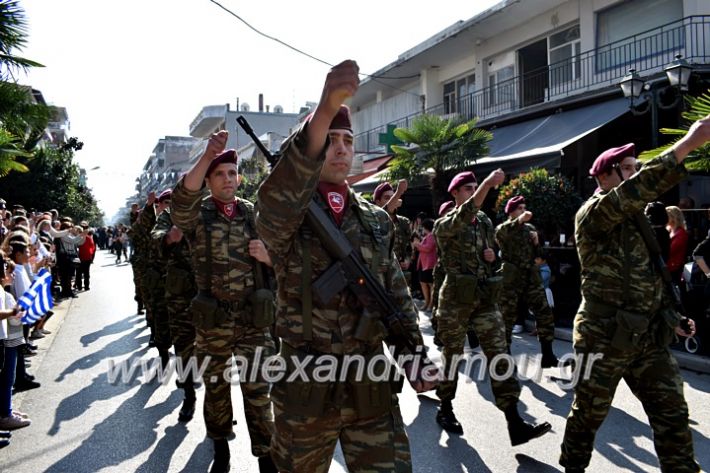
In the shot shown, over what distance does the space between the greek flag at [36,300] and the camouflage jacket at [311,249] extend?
12.5 ft

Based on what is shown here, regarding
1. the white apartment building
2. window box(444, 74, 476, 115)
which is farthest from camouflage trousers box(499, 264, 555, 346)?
window box(444, 74, 476, 115)

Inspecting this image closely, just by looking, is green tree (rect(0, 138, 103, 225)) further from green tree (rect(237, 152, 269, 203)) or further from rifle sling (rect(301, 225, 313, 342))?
A: rifle sling (rect(301, 225, 313, 342))

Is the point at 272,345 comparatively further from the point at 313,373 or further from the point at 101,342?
the point at 101,342

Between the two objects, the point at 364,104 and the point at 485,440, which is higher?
the point at 364,104

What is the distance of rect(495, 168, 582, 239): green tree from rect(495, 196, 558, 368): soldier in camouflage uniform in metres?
2.50

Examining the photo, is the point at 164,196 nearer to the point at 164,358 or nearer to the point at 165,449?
the point at 164,358

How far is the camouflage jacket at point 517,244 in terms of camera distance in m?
7.02

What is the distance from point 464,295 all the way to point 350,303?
95.5 inches

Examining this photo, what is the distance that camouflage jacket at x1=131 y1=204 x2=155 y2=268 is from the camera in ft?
21.5

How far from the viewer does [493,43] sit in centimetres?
1747

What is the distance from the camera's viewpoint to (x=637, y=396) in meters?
3.29

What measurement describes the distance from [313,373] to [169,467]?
2361mm

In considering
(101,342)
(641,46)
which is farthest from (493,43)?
(101,342)

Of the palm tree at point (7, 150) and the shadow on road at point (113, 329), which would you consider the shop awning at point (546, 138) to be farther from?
the palm tree at point (7, 150)
